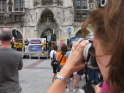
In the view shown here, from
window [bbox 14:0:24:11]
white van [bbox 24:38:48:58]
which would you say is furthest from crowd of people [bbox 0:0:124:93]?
window [bbox 14:0:24:11]

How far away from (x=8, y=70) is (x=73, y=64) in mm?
3240

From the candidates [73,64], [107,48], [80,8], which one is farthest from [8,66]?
[80,8]

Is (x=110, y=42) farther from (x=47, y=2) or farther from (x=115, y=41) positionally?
(x=47, y=2)

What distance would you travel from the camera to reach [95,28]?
4.66 ft

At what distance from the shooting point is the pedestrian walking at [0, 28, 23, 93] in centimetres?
484

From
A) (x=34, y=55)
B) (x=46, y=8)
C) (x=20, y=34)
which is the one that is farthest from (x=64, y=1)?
(x=34, y=55)

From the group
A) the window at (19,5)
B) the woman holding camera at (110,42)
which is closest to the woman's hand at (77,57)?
the woman holding camera at (110,42)

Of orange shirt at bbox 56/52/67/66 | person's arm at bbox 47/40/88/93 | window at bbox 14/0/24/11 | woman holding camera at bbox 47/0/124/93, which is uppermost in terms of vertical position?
woman holding camera at bbox 47/0/124/93

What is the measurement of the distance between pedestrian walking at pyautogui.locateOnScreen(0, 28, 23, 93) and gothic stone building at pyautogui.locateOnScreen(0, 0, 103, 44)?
39.0 metres

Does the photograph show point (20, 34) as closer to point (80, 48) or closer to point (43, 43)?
point (43, 43)

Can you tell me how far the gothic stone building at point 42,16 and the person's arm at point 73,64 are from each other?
138 feet

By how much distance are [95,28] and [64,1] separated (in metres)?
44.4

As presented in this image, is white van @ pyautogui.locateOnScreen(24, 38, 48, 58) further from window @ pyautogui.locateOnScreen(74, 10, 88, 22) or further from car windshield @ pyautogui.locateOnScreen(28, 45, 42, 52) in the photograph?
window @ pyautogui.locateOnScreen(74, 10, 88, 22)

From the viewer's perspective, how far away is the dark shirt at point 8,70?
483 centimetres
